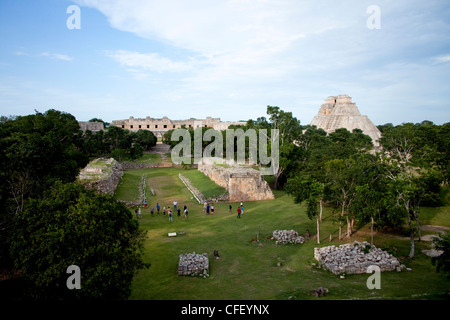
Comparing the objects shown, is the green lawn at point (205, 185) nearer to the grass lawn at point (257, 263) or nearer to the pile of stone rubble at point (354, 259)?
the grass lawn at point (257, 263)

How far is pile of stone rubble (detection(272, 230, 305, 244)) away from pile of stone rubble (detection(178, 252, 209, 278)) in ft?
17.6

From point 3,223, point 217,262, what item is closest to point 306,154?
point 217,262

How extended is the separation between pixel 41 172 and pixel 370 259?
18166mm

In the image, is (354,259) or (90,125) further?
(90,125)

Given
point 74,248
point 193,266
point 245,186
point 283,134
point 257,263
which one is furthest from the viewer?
point 283,134

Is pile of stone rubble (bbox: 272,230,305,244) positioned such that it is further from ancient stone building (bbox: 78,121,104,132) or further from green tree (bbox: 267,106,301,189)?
ancient stone building (bbox: 78,121,104,132)

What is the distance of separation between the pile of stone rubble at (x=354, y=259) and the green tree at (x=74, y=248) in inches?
341

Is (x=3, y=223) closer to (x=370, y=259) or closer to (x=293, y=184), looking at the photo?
(x=293, y=184)

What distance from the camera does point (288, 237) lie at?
1727 centimetres

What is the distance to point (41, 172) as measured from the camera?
17.4m

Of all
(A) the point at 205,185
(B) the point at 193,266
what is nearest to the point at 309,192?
(B) the point at 193,266

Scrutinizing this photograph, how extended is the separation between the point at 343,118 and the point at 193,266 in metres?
73.7

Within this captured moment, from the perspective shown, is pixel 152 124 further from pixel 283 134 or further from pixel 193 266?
pixel 193 266
